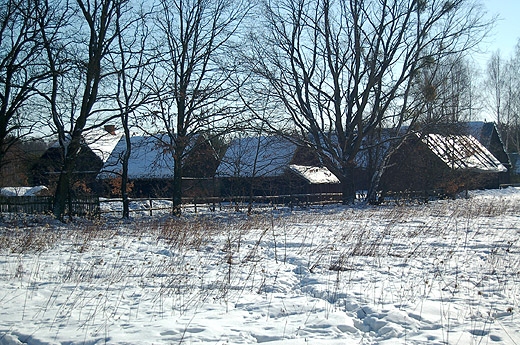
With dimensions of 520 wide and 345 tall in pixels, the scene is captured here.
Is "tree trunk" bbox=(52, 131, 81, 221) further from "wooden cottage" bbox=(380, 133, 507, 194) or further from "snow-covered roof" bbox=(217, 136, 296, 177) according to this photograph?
"wooden cottage" bbox=(380, 133, 507, 194)

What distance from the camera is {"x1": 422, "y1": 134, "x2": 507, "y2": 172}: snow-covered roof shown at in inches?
1231

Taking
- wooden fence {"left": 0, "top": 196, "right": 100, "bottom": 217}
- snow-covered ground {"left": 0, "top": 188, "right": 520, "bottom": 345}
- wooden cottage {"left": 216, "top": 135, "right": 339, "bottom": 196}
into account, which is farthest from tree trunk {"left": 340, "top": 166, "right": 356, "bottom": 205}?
snow-covered ground {"left": 0, "top": 188, "right": 520, "bottom": 345}

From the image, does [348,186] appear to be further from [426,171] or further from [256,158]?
[426,171]

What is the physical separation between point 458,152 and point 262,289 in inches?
1110

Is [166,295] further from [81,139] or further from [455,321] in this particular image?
[81,139]

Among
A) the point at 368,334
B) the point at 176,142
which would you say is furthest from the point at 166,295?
the point at 176,142

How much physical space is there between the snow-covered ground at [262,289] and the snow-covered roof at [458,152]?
20091mm

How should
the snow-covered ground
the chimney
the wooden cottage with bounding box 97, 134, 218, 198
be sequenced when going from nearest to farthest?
the snow-covered ground < the chimney < the wooden cottage with bounding box 97, 134, 218, 198

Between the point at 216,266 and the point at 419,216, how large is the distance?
34.5 feet

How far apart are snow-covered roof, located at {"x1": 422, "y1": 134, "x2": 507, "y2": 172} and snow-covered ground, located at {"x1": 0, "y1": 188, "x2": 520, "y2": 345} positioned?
20.1 metres

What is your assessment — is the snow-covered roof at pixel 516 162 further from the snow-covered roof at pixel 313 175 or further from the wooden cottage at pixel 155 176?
the wooden cottage at pixel 155 176

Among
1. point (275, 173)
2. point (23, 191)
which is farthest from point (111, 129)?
point (23, 191)

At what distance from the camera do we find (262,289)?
7.13m

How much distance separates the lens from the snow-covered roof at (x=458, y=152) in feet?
103
